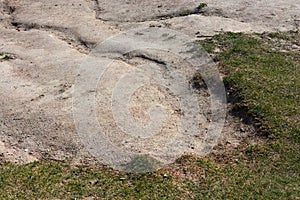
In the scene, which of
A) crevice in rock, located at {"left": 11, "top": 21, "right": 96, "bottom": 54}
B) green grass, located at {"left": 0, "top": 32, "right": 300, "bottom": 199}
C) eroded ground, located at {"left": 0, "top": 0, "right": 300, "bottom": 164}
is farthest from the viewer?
crevice in rock, located at {"left": 11, "top": 21, "right": 96, "bottom": 54}

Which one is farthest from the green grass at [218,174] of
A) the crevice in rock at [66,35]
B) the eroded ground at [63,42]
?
the crevice in rock at [66,35]

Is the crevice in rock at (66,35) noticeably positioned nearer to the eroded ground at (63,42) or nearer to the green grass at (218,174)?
the eroded ground at (63,42)

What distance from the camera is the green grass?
23.3 ft

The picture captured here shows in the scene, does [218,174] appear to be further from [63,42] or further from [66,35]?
[66,35]

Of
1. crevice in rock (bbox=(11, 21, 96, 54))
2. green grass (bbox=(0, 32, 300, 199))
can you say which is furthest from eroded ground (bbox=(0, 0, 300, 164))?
green grass (bbox=(0, 32, 300, 199))

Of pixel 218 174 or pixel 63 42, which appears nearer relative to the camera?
pixel 218 174

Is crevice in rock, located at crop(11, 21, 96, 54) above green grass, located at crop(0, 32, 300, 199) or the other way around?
above

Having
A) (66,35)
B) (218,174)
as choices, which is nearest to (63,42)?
(66,35)

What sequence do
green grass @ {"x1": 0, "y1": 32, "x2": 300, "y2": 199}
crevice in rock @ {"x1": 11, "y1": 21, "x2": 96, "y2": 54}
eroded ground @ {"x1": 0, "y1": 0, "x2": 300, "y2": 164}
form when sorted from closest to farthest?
green grass @ {"x1": 0, "y1": 32, "x2": 300, "y2": 199}, eroded ground @ {"x1": 0, "y1": 0, "x2": 300, "y2": 164}, crevice in rock @ {"x1": 11, "y1": 21, "x2": 96, "y2": 54}

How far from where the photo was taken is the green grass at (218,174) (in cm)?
709

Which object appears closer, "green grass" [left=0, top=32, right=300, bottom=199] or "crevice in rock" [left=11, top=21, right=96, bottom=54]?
"green grass" [left=0, top=32, right=300, bottom=199]

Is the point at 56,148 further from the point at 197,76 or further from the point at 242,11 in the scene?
the point at 242,11

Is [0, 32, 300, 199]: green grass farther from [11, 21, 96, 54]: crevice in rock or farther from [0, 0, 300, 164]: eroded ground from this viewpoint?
[11, 21, 96, 54]: crevice in rock

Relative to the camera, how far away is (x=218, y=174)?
746cm
